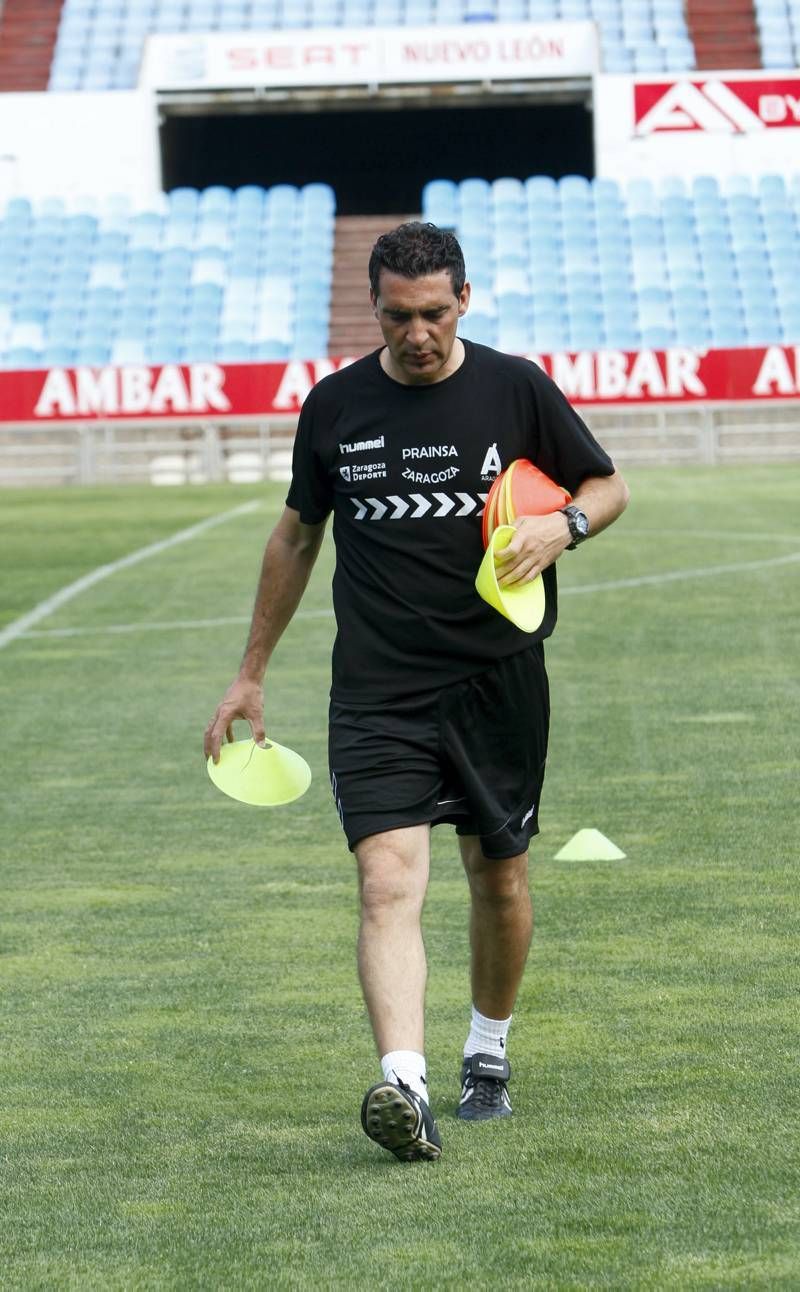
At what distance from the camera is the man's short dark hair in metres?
4.55

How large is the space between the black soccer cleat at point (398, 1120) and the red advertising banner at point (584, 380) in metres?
27.4

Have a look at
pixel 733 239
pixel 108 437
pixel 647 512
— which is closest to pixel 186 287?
pixel 108 437

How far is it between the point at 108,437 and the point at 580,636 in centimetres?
1763

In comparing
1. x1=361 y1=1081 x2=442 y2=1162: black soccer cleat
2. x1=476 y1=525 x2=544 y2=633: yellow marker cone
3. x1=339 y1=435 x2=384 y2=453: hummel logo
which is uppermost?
x1=339 y1=435 x2=384 y2=453: hummel logo

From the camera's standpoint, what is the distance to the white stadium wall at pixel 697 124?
37688mm

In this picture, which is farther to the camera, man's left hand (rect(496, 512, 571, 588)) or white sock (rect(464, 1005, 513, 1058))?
white sock (rect(464, 1005, 513, 1058))

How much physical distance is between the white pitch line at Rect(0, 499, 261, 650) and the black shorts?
9.65m

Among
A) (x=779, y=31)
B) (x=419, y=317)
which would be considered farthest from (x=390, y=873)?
(x=779, y=31)

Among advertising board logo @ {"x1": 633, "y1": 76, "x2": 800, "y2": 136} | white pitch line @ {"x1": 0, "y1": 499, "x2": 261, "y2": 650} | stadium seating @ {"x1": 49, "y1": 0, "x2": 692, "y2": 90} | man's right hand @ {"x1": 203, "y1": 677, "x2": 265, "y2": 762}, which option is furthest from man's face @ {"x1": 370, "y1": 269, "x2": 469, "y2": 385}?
stadium seating @ {"x1": 49, "y1": 0, "x2": 692, "y2": 90}

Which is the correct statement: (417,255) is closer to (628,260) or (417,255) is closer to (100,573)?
(100,573)

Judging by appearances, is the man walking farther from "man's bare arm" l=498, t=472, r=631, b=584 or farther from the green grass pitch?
the green grass pitch

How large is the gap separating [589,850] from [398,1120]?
11.5ft

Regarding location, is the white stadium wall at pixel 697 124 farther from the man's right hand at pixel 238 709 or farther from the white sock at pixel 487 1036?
the white sock at pixel 487 1036

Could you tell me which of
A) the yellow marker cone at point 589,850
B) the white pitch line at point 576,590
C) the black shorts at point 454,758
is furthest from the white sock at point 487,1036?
the white pitch line at point 576,590
